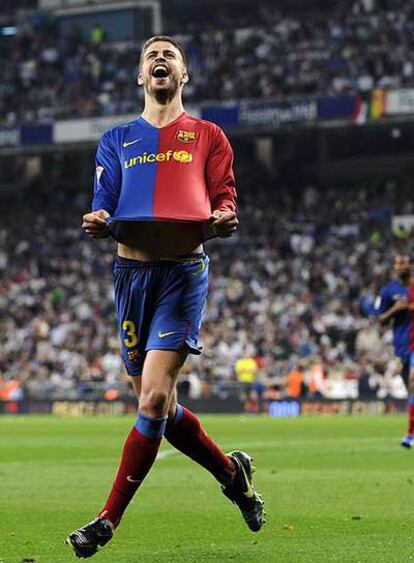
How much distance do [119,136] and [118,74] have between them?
1583 inches

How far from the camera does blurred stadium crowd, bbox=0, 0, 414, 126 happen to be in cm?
4275

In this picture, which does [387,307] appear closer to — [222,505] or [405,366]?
[405,366]

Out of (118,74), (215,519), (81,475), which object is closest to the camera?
(215,519)

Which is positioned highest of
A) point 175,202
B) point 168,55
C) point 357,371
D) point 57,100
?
point 57,100

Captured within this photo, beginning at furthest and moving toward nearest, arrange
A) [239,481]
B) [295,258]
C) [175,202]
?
[295,258] < [239,481] < [175,202]

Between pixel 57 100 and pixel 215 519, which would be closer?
pixel 215 519

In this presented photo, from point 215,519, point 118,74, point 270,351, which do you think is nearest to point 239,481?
point 215,519

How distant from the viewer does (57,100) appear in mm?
48344

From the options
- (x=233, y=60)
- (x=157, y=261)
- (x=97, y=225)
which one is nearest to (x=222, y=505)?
(x=157, y=261)

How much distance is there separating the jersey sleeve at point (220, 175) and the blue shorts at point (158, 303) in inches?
13.5

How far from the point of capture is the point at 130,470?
732 centimetres

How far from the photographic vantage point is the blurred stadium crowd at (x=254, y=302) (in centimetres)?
3631

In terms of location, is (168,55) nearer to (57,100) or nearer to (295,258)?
(295,258)

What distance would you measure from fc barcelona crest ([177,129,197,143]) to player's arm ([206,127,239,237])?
0.38 ft
